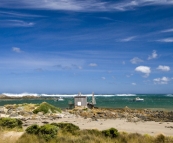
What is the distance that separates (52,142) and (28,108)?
28.1m

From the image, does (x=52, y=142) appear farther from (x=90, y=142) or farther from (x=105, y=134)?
(x=105, y=134)

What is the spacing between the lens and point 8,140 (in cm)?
1138

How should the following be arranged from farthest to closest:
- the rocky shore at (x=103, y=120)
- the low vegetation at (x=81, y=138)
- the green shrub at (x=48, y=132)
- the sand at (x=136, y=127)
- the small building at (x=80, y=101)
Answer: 1. the small building at (x=80, y=101)
2. the rocky shore at (x=103, y=120)
3. the sand at (x=136, y=127)
4. the green shrub at (x=48, y=132)
5. the low vegetation at (x=81, y=138)

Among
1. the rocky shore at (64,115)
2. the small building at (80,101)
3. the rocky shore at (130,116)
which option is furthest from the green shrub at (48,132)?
the small building at (80,101)

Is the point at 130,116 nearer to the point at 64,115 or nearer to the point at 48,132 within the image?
the point at 64,115

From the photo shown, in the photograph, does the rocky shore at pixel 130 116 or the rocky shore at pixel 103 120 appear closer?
the rocky shore at pixel 103 120

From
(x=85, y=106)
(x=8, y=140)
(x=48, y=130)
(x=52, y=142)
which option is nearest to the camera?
(x=8, y=140)

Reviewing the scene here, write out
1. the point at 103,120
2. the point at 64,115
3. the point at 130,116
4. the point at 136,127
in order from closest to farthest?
the point at 136,127, the point at 103,120, the point at 64,115, the point at 130,116

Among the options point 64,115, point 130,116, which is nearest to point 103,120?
point 130,116

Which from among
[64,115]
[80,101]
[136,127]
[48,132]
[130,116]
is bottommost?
[136,127]

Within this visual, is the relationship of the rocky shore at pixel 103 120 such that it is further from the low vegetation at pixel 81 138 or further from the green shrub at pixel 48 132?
the green shrub at pixel 48 132

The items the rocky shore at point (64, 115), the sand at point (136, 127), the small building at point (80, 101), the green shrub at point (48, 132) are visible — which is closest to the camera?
the green shrub at point (48, 132)

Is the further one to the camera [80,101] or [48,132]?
[80,101]

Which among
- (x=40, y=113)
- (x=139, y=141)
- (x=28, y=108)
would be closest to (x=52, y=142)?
(x=139, y=141)
